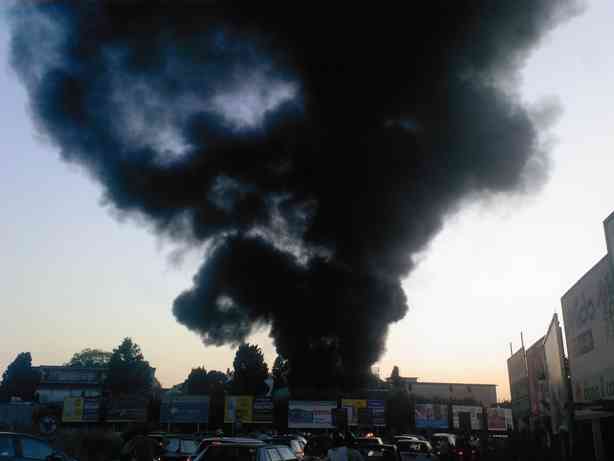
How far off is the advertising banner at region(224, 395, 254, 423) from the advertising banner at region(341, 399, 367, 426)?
7033mm

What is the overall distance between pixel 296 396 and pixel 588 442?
121 feet

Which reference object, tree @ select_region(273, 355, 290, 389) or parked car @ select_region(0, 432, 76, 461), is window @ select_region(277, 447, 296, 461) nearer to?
parked car @ select_region(0, 432, 76, 461)

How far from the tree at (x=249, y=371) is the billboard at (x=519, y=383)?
115ft

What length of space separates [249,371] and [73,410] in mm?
36214

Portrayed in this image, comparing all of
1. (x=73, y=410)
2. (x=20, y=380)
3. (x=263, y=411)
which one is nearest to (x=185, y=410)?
(x=263, y=411)

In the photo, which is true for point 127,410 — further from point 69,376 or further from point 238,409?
point 69,376

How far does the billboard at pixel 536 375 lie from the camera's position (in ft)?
113

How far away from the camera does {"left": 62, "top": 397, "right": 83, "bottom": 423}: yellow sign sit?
4522 cm

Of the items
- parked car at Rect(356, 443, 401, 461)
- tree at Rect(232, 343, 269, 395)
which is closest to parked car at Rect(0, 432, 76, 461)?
parked car at Rect(356, 443, 401, 461)

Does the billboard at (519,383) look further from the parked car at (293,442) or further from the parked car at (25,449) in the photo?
the parked car at (25,449)

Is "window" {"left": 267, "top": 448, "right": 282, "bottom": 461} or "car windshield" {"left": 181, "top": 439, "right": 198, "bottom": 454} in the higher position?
"window" {"left": 267, "top": 448, "right": 282, "bottom": 461}

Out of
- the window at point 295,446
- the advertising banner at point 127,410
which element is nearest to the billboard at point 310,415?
the advertising banner at point 127,410

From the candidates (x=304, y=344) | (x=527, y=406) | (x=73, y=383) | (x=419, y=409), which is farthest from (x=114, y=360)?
(x=527, y=406)

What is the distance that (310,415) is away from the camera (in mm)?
43062
